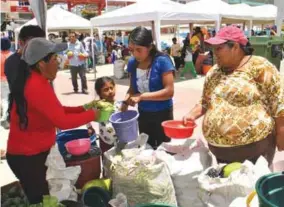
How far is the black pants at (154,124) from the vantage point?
321 centimetres

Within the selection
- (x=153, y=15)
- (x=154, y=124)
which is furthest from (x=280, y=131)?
(x=153, y=15)

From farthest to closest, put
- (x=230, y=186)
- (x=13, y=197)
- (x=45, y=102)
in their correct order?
1. (x=13, y=197)
2. (x=45, y=102)
3. (x=230, y=186)

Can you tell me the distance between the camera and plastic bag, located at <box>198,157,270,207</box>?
213 centimetres

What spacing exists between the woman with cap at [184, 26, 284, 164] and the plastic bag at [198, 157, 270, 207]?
0.24m

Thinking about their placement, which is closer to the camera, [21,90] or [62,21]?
[21,90]

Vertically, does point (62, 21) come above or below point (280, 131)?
above

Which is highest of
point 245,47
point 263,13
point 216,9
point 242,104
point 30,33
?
point 216,9

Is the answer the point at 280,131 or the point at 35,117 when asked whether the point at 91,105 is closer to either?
the point at 35,117

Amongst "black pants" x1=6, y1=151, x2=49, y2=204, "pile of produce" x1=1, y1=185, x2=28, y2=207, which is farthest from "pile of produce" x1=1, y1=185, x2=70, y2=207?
"black pants" x1=6, y1=151, x2=49, y2=204

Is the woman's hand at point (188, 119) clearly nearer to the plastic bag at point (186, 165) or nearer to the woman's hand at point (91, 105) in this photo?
the plastic bag at point (186, 165)

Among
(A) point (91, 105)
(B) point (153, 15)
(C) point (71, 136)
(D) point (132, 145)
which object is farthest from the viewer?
(B) point (153, 15)

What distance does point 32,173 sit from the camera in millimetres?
2533

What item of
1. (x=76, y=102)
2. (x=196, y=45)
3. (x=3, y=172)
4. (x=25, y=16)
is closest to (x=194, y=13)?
(x=196, y=45)

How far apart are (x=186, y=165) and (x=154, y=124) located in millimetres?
659
